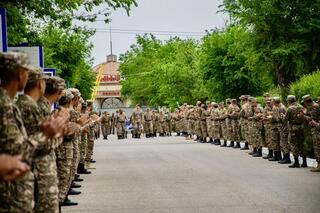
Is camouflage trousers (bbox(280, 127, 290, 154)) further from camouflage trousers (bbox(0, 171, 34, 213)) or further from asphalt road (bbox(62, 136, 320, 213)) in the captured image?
camouflage trousers (bbox(0, 171, 34, 213))

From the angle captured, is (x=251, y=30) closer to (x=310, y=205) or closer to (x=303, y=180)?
(x=303, y=180)

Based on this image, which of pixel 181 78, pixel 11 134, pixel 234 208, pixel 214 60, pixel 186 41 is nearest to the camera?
pixel 11 134

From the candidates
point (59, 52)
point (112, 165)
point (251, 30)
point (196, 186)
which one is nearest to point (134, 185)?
point (196, 186)

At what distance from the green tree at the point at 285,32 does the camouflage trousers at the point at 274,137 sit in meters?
9.42

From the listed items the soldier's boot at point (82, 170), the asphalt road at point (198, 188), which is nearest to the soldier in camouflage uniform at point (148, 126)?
the asphalt road at point (198, 188)

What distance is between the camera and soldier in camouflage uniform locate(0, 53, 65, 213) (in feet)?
18.0

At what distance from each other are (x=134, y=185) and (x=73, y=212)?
11.7 feet

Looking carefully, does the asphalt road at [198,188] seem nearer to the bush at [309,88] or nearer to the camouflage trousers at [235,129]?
the bush at [309,88]

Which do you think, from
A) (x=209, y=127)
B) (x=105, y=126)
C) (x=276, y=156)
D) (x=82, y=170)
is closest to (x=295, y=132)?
(x=276, y=156)

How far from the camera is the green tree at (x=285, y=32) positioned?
1182 inches

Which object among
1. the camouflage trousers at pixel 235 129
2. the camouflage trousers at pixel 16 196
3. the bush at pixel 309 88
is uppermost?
the bush at pixel 309 88

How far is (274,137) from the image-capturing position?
20.2 metres

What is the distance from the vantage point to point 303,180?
14.6 meters

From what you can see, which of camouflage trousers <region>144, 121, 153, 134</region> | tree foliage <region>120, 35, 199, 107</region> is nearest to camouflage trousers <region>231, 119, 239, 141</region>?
camouflage trousers <region>144, 121, 153, 134</region>
